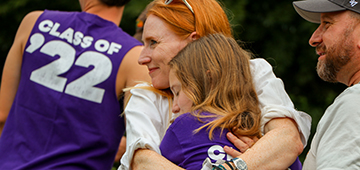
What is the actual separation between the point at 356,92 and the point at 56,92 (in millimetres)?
1656

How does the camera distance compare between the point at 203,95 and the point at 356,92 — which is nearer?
the point at 356,92

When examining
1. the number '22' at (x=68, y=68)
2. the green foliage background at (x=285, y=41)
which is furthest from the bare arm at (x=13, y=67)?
the green foliage background at (x=285, y=41)

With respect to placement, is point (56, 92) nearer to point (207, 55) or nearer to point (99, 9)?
point (99, 9)

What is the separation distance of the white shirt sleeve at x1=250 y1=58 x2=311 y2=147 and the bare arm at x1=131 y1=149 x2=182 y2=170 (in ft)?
1.51


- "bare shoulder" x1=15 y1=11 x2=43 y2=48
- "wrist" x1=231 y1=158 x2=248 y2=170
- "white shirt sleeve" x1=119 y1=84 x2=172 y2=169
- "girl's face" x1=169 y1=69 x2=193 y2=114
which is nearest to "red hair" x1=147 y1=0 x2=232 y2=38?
"girl's face" x1=169 y1=69 x2=193 y2=114

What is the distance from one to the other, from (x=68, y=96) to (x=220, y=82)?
1021 mm

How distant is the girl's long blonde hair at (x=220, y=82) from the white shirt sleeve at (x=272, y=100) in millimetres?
36

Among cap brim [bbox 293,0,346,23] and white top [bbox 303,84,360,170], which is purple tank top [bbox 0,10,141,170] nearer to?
cap brim [bbox 293,0,346,23]

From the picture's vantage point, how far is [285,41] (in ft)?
18.2

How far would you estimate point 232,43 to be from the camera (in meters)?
1.95

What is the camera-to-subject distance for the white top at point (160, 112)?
1.78 m

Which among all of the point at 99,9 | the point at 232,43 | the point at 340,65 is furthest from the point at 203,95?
the point at 99,9

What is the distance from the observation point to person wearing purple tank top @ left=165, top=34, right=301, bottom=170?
1.68m

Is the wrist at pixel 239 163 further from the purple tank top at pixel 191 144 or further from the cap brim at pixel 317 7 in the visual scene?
the cap brim at pixel 317 7
